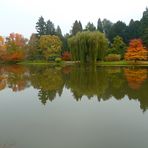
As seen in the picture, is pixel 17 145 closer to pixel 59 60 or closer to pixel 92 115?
pixel 92 115

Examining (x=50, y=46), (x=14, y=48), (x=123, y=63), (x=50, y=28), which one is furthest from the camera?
(x=50, y=28)

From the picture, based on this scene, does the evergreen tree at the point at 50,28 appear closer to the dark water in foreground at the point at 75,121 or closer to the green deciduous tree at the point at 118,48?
the green deciduous tree at the point at 118,48

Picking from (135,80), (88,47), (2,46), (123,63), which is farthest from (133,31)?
(135,80)

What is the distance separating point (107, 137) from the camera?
704 cm

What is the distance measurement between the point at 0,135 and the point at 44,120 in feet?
6.07

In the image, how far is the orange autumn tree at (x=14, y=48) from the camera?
55062 millimetres

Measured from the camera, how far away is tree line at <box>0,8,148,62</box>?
38500mm

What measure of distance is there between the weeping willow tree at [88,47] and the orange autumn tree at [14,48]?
18783 mm

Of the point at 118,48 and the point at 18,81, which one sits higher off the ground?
the point at 118,48

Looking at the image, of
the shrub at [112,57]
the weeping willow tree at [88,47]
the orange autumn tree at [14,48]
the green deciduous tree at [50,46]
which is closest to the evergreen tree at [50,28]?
the orange autumn tree at [14,48]

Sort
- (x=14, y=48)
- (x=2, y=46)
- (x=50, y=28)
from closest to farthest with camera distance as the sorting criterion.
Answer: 1. (x=14, y=48)
2. (x=2, y=46)
3. (x=50, y=28)

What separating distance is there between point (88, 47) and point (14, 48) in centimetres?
2321

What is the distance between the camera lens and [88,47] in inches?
1512

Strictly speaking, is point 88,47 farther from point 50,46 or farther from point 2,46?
point 2,46
